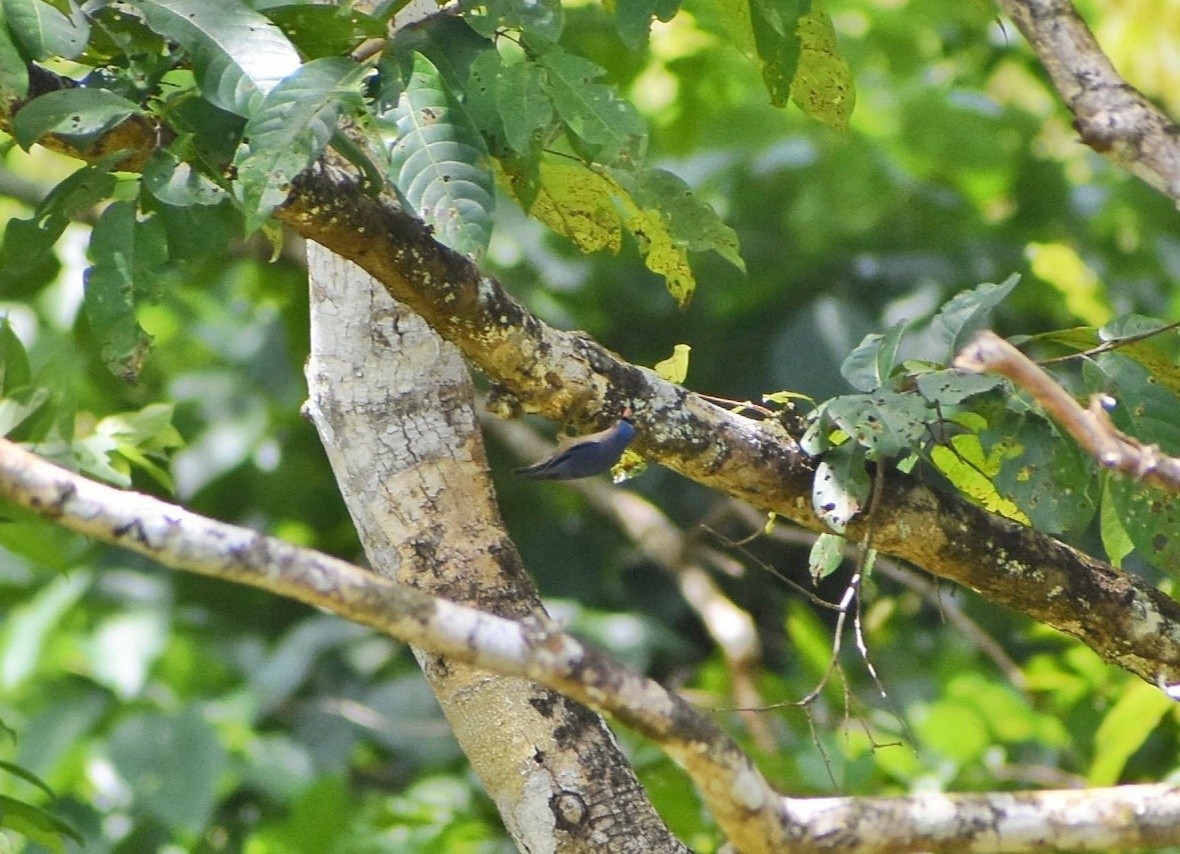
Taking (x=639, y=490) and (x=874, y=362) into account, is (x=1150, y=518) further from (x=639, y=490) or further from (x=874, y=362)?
(x=639, y=490)

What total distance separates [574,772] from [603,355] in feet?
1.62

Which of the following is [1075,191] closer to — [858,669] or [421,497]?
[858,669]

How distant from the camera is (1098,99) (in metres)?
1.78

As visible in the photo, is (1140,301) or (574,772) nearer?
(574,772)

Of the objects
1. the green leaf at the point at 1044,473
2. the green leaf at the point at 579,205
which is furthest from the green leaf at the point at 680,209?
the green leaf at the point at 1044,473

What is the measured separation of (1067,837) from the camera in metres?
1.21

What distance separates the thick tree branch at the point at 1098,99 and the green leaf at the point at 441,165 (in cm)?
79

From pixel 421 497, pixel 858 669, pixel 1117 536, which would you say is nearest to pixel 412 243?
pixel 421 497

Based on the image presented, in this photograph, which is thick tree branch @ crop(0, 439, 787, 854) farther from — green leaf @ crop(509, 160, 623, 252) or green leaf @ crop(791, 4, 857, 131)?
green leaf @ crop(791, 4, 857, 131)

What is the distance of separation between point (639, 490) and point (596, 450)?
267cm

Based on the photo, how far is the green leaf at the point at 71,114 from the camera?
133 centimetres

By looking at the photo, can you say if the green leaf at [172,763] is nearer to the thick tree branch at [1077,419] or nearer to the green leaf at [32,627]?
the green leaf at [32,627]

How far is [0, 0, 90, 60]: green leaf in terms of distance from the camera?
4.42 ft

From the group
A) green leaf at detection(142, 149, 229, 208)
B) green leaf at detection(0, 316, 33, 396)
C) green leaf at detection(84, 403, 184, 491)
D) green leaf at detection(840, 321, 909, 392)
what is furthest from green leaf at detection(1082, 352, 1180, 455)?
green leaf at detection(0, 316, 33, 396)
